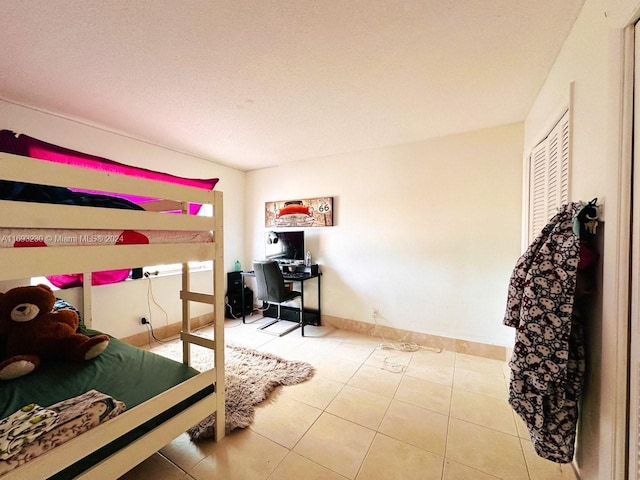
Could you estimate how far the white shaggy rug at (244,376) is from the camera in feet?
5.00

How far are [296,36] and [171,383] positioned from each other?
1957 millimetres

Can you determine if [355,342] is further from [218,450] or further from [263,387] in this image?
[218,450]

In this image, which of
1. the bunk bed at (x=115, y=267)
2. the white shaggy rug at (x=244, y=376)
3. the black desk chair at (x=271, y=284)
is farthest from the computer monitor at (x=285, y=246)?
the bunk bed at (x=115, y=267)

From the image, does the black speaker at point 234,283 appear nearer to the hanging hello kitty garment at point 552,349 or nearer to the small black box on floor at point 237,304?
the small black box on floor at point 237,304

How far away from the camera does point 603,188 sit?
0.93m

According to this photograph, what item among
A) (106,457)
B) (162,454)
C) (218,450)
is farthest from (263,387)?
(106,457)

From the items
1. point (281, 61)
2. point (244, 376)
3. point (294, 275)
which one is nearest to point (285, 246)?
point (294, 275)

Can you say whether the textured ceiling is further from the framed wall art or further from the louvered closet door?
the framed wall art

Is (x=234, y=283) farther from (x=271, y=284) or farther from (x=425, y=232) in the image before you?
(x=425, y=232)

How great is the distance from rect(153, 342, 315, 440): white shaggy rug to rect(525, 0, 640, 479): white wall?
1658 millimetres

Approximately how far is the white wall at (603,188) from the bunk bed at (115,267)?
1.72 m

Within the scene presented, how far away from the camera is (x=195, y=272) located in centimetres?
325

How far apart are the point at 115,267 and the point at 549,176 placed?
251cm

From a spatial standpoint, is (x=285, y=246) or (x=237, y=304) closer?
(x=285, y=246)
